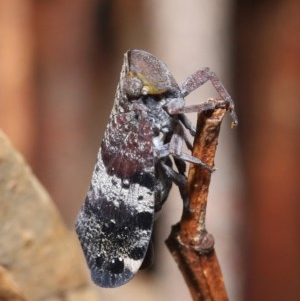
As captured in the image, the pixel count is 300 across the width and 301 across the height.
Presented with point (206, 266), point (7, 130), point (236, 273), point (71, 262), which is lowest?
point (236, 273)

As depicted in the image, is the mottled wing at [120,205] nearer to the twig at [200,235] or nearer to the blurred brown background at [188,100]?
the twig at [200,235]

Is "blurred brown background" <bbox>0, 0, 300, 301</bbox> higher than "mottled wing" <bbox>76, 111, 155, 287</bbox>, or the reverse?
"mottled wing" <bbox>76, 111, 155, 287</bbox>

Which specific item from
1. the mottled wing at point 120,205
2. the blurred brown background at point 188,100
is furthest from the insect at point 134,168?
the blurred brown background at point 188,100

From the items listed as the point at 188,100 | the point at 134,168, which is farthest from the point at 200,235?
the point at 188,100

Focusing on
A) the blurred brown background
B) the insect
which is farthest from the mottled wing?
the blurred brown background

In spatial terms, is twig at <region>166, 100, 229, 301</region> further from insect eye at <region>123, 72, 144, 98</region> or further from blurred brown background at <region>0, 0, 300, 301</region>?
blurred brown background at <region>0, 0, 300, 301</region>

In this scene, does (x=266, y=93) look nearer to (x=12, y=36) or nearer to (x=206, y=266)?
(x=12, y=36)

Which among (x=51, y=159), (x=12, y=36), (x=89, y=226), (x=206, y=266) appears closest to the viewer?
(x=206, y=266)

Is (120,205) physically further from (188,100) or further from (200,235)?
(188,100)

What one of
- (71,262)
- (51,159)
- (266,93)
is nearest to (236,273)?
(266,93)
